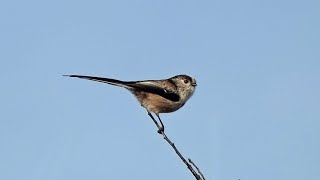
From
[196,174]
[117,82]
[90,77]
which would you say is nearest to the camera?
[196,174]

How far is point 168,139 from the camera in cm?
Answer: 589

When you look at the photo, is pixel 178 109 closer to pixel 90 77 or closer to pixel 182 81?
pixel 182 81

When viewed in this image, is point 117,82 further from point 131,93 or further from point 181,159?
point 181,159

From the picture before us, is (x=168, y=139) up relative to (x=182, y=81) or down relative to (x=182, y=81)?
down

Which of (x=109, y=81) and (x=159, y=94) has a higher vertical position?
(x=109, y=81)

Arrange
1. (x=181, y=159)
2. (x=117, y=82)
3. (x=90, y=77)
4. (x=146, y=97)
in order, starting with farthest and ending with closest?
1. (x=146, y=97)
2. (x=117, y=82)
3. (x=90, y=77)
4. (x=181, y=159)

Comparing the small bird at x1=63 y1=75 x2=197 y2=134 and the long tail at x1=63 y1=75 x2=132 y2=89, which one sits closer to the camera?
the long tail at x1=63 y1=75 x2=132 y2=89

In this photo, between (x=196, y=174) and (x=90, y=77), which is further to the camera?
(x=90, y=77)

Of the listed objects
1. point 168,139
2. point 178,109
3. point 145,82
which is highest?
point 145,82

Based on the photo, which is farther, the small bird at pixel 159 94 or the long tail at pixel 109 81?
the small bird at pixel 159 94

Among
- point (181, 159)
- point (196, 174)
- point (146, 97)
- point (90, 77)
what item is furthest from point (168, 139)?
point (146, 97)

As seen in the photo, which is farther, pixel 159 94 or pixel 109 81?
pixel 159 94

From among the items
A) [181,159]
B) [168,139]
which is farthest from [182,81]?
[181,159]

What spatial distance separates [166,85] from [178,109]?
2.00ft
